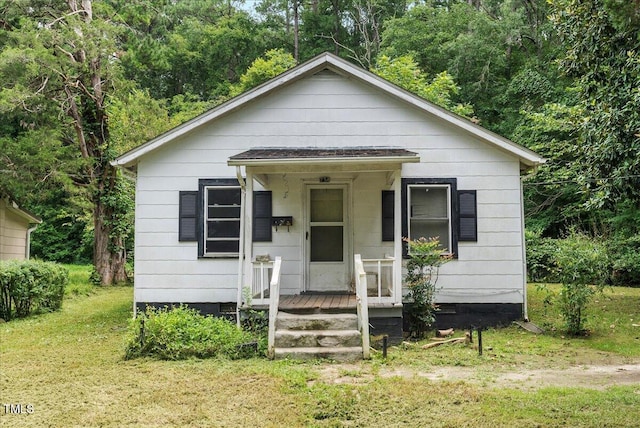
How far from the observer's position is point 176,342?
693cm

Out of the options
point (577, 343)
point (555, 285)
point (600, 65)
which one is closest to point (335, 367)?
point (577, 343)

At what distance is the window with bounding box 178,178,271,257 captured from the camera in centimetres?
923

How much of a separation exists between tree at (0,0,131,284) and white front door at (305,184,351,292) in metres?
9.56

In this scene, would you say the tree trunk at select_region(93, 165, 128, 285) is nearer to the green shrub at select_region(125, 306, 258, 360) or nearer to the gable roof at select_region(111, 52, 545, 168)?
the gable roof at select_region(111, 52, 545, 168)

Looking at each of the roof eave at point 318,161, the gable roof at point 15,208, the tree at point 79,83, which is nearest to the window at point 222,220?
the roof eave at point 318,161

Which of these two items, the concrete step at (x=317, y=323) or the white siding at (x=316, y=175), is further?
the white siding at (x=316, y=175)

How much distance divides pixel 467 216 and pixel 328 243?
8.61 feet

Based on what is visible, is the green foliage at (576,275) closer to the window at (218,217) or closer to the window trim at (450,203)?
the window trim at (450,203)

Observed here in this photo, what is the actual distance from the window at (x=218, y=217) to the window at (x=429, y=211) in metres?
2.70

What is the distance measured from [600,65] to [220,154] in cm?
670

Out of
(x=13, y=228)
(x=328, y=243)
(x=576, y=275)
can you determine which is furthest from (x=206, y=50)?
(x=576, y=275)

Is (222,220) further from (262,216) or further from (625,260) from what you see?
(625,260)

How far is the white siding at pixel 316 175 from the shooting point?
29.8 ft

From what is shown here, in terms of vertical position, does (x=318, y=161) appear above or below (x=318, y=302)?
above
